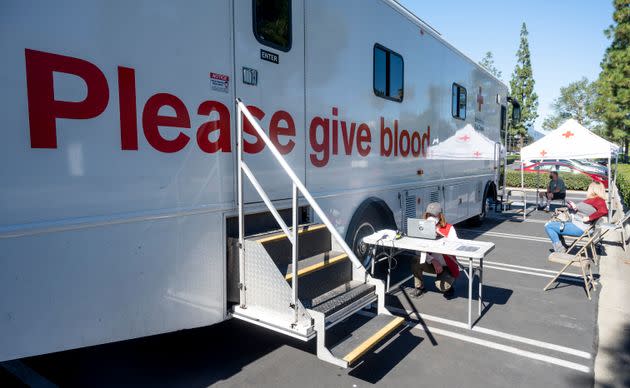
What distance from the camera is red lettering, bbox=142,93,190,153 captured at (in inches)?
101

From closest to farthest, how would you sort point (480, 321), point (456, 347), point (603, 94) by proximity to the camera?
point (456, 347) → point (480, 321) → point (603, 94)

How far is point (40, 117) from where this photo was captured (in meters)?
2.14

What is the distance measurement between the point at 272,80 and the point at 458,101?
4.68 metres

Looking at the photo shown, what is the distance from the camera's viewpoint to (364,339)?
291 cm

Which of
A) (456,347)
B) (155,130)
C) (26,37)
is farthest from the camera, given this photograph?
(456,347)

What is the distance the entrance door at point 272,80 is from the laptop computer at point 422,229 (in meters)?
1.60

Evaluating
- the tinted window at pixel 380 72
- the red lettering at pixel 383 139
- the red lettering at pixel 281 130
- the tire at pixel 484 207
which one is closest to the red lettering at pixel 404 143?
the red lettering at pixel 383 139

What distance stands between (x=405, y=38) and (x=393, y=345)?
137 inches

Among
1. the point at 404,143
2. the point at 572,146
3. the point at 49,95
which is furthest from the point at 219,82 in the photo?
the point at 572,146

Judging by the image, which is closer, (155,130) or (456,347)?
(155,130)

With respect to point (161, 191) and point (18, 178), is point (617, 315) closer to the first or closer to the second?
point (161, 191)

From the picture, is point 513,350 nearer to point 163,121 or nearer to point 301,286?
point 301,286

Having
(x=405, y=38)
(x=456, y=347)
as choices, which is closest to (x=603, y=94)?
(x=405, y=38)

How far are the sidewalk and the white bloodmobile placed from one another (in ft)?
6.07
